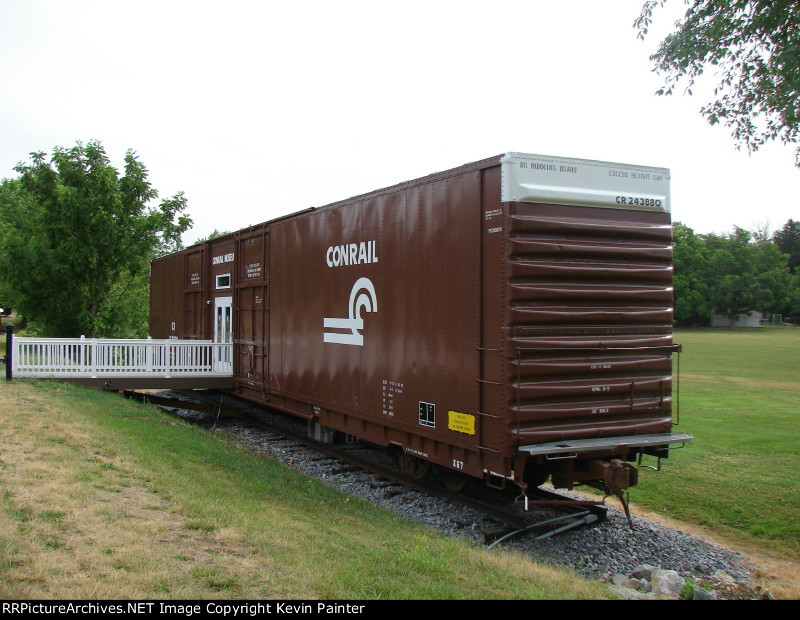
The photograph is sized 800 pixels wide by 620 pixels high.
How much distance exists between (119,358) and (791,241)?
117674mm

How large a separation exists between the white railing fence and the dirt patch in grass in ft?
24.1

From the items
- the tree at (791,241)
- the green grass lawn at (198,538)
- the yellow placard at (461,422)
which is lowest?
the green grass lawn at (198,538)

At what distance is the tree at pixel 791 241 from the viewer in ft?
348

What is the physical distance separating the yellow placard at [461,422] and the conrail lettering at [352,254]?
2.64 m

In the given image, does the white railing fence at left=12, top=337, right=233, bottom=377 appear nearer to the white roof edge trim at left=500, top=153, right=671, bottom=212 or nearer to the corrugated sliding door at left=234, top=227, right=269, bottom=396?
the corrugated sliding door at left=234, top=227, right=269, bottom=396

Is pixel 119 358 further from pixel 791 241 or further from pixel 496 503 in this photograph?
pixel 791 241

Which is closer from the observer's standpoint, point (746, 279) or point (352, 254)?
point (352, 254)

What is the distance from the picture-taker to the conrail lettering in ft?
30.1

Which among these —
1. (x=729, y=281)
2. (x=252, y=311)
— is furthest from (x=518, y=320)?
(x=729, y=281)

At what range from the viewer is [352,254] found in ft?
31.7

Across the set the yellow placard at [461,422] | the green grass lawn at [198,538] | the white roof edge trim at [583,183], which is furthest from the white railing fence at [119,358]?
the white roof edge trim at [583,183]

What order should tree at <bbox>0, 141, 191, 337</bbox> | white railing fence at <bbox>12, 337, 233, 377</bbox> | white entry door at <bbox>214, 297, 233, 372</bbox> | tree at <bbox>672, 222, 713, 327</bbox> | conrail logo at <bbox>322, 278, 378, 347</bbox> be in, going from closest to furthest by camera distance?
conrail logo at <bbox>322, 278, 378, 347</bbox>, white railing fence at <bbox>12, 337, 233, 377</bbox>, white entry door at <bbox>214, 297, 233, 372</bbox>, tree at <bbox>0, 141, 191, 337</bbox>, tree at <bbox>672, 222, 713, 327</bbox>

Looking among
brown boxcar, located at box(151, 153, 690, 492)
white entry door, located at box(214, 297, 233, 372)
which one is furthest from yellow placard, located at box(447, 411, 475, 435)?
white entry door, located at box(214, 297, 233, 372)

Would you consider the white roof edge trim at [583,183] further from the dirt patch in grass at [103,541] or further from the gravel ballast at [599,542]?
the dirt patch in grass at [103,541]
